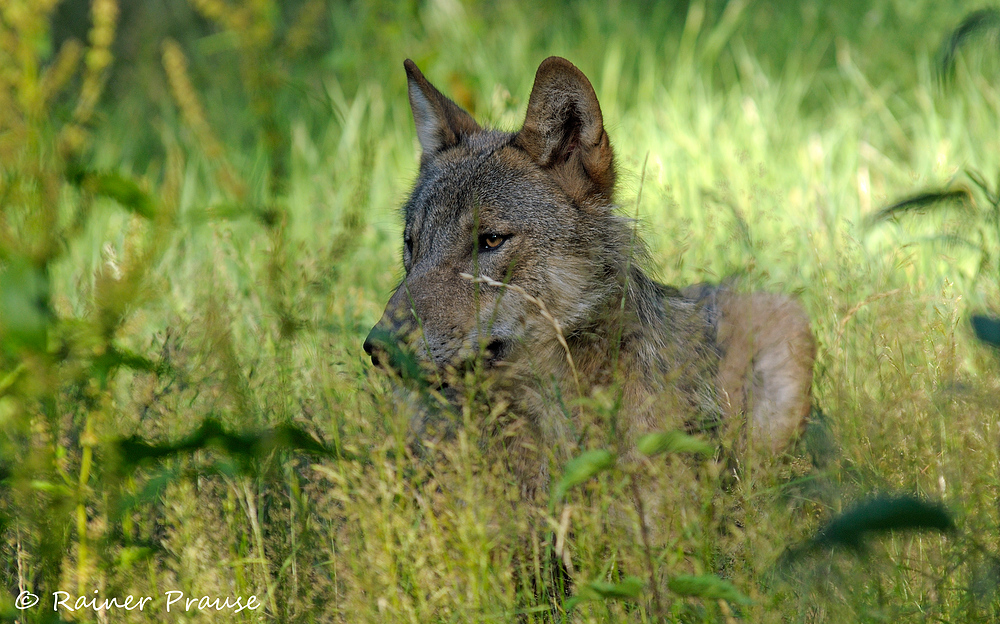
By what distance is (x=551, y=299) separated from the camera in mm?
3275

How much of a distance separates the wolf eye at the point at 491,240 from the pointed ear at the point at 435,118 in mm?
786

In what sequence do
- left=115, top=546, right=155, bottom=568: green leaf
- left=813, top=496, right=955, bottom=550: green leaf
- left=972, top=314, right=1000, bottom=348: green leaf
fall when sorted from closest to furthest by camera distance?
left=813, top=496, right=955, bottom=550: green leaf → left=972, top=314, right=1000, bottom=348: green leaf → left=115, top=546, right=155, bottom=568: green leaf

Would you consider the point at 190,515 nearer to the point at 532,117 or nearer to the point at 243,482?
the point at 243,482

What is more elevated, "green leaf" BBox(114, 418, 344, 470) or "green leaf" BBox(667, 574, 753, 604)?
"green leaf" BBox(114, 418, 344, 470)

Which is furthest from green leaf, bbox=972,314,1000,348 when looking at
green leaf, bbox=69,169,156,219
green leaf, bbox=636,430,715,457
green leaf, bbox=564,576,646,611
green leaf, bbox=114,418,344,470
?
green leaf, bbox=69,169,156,219

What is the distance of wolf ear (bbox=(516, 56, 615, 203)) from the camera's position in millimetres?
3311

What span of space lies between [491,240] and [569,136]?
1.86 feet

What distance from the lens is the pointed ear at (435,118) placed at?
3.91 metres

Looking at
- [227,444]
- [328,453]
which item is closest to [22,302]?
[227,444]

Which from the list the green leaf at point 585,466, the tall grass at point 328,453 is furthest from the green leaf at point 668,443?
the tall grass at point 328,453

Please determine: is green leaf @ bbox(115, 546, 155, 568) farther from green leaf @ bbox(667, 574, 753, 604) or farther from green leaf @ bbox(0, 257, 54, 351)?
green leaf @ bbox(667, 574, 753, 604)

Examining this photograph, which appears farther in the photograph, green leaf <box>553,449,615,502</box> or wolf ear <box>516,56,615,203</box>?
wolf ear <box>516,56,615,203</box>

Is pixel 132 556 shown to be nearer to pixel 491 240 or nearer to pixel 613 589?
pixel 613 589

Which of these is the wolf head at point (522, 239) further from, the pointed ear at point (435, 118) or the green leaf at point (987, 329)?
the green leaf at point (987, 329)
